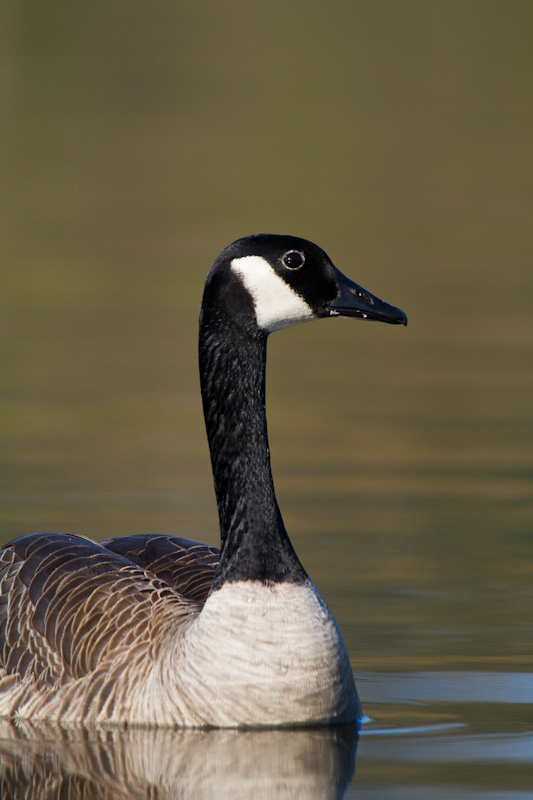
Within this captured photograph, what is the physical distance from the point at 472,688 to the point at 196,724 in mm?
1523

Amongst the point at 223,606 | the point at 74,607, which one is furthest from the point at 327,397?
the point at 223,606

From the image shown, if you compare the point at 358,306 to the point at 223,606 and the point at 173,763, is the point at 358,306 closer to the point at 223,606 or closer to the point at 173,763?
the point at 223,606

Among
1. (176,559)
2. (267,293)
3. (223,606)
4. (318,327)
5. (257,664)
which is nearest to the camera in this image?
(257,664)

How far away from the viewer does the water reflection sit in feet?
23.2

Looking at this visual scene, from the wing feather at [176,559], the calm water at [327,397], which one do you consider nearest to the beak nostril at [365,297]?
the wing feather at [176,559]

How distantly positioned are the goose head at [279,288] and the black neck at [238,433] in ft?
0.27

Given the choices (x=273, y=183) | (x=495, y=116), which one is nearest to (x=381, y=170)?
(x=273, y=183)

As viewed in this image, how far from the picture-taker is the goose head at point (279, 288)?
8.17 metres

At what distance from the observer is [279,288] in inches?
323

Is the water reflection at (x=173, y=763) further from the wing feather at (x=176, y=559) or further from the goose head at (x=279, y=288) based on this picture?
the goose head at (x=279, y=288)

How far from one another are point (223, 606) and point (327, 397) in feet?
29.0

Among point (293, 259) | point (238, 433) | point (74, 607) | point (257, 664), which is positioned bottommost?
point (257, 664)

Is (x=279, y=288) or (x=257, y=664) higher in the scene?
(x=279, y=288)

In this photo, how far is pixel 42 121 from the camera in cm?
4909
